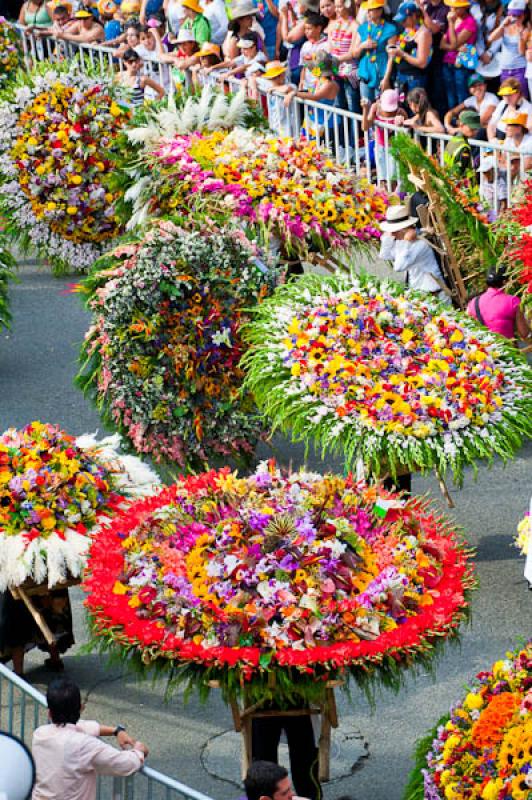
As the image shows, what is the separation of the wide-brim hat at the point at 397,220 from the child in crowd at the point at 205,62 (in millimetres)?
5278

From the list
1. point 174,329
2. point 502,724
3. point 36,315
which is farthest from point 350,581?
point 36,315

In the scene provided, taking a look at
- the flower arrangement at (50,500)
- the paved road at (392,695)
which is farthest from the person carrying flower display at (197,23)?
the flower arrangement at (50,500)

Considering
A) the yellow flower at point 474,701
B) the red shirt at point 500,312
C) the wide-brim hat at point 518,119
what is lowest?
the red shirt at point 500,312

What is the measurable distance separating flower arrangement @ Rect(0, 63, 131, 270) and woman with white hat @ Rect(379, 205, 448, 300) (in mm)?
3807

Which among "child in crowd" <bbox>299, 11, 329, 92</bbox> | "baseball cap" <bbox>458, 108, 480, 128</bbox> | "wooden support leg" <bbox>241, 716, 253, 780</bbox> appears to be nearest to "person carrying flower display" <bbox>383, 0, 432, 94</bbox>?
"baseball cap" <bbox>458, 108, 480, 128</bbox>

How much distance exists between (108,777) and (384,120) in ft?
29.0

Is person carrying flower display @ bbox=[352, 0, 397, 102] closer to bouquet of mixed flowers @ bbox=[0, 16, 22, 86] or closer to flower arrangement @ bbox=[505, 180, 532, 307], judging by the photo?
flower arrangement @ bbox=[505, 180, 532, 307]

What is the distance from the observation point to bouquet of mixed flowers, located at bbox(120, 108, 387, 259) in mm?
12266

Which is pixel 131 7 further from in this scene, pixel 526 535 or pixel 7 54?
pixel 526 535

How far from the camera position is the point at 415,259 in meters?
12.2

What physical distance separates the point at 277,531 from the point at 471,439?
260cm

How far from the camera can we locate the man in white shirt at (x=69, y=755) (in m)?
6.38

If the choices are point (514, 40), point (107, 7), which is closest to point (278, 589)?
point (514, 40)

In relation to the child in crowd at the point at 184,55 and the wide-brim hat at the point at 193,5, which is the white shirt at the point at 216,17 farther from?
the child in crowd at the point at 184,55
